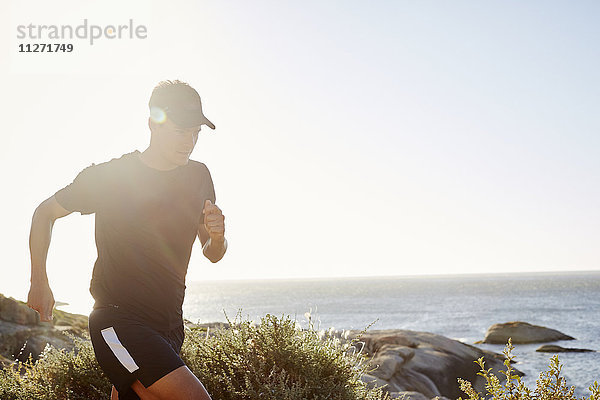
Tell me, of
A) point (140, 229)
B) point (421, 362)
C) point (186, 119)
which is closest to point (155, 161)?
point (186, 119)

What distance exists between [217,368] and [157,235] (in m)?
2.67

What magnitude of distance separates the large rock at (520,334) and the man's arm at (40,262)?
47423 mm

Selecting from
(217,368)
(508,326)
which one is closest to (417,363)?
(217,368)

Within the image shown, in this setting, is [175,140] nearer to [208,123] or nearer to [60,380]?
[208,123]

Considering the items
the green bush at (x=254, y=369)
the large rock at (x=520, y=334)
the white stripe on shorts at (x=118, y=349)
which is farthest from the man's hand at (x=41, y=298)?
the large rock at (x=520, y=334)

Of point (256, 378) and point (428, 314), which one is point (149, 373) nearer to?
point (256, 378)

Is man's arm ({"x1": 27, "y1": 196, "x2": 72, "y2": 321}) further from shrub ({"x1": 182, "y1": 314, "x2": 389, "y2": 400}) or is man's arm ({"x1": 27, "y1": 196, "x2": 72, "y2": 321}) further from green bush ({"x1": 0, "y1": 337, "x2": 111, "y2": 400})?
green bush ({"x1": 0, "y1": 337, "x2": 111, "y2": 400})

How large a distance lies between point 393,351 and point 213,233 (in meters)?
16.0

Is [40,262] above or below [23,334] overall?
above

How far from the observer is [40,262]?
312 cm

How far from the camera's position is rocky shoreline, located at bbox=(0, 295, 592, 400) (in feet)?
38.0

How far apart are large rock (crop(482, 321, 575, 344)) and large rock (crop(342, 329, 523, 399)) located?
23.4 metres

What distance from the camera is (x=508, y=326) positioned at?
4672 centimetres

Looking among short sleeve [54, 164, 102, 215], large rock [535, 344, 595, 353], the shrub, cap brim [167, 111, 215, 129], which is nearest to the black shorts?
short sleeve [54, 164, 102, 215]
